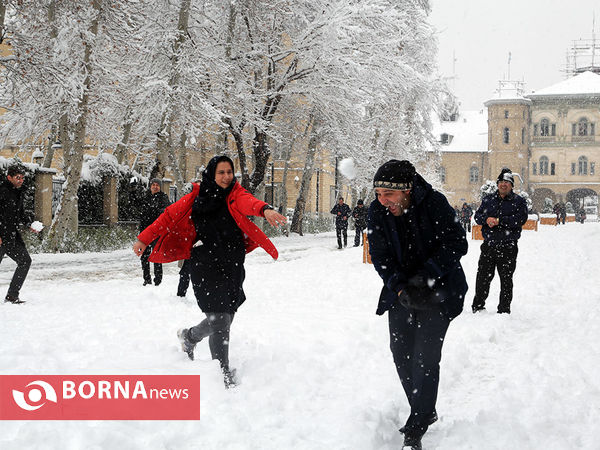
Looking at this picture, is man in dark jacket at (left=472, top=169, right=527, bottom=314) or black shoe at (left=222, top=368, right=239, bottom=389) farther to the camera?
man in dark jacket at (left=472, top=169, right=527, bottom=314)

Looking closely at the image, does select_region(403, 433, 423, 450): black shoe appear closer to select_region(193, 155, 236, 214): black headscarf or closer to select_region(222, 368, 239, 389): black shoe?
select_region(222, 368, 239, 389): black shoe

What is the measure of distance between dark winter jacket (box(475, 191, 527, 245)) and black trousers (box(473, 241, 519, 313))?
0.36 ft

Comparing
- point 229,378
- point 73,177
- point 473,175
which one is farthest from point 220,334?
point 473,175

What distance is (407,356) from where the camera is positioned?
4.08 meters

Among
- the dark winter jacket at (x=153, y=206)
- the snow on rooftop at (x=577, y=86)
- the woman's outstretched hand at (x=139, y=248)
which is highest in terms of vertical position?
the snow on rooftop at (x=577, y=86)

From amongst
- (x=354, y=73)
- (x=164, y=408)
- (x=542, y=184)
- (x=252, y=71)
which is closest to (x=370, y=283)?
(x=164, y=408)

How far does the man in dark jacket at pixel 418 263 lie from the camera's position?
3766 millimetres

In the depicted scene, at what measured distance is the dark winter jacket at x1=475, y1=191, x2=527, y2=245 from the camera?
782 centimetres

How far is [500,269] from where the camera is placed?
8023 millimetres

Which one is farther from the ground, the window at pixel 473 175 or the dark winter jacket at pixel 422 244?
the window at pixel 473 175

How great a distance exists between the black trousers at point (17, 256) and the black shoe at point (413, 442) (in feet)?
21.2

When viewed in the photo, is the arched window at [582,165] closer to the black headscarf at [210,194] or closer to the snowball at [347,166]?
the snowball at [347,166]

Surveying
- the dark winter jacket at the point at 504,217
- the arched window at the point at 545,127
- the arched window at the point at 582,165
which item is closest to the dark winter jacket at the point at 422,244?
the dark winter jacket at the point at 504,217

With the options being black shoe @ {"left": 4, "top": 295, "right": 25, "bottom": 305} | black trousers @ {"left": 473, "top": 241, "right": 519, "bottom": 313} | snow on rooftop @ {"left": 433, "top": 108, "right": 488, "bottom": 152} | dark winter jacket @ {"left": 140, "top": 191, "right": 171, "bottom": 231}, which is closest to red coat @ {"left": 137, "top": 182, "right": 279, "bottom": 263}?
black trousers @ {"left": 473, "top": 241, "right": 519, "bottom": 313}
